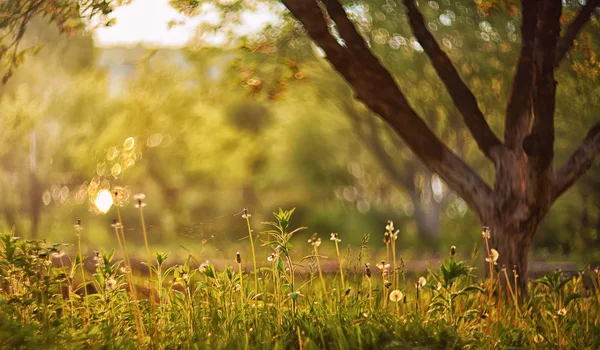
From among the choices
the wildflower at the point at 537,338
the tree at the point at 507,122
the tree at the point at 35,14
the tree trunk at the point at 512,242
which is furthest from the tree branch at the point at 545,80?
the tree at the point at 35,14

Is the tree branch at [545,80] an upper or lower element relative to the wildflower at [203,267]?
upper

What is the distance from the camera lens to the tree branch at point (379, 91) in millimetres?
5980

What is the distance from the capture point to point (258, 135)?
22.7 m

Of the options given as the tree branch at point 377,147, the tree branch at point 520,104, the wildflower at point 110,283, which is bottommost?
the tree branch at point 377,147

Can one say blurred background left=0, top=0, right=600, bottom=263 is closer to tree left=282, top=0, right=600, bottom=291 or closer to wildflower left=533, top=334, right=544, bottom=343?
tree left=282, top=0, right=600, bottom=291

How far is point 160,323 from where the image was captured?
4.55 metres

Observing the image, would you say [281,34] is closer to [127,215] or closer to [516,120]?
[516,120]

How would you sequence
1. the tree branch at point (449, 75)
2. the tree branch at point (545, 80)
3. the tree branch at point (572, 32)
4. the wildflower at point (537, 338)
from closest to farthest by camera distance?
the wildflower at point (537, 338) → the tree branch at point (545, 80) → the tree branch at point (449, 75) → the tree branch at point (572, 32)

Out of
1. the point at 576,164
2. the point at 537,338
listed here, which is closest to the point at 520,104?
the point at 576,164

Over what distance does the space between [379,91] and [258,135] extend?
1665 centimetres

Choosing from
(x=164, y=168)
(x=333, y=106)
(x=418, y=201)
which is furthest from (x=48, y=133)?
(x=418, y=201)

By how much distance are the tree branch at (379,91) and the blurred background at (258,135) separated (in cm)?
134

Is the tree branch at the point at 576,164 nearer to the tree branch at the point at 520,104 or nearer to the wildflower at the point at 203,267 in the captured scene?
the tree branch at the point at 520,104

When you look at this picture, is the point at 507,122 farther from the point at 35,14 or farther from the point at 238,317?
the point at 35,14
